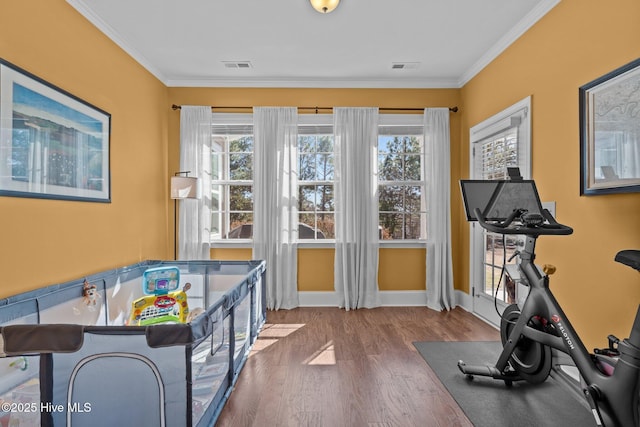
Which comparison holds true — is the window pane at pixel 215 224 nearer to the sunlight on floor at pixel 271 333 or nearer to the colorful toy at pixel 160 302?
the colorful toy at pixel 160 302

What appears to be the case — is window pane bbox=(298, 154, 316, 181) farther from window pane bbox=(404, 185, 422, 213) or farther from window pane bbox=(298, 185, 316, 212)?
window pane bbox=(404, 185, 422, 213)

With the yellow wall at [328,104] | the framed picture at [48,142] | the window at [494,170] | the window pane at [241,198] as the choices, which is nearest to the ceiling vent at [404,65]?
the yellow wall at [328,104]

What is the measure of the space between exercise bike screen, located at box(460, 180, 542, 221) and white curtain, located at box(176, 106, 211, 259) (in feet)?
9.94

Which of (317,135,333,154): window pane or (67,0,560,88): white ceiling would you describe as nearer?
(67,0,560,88): white ceiling

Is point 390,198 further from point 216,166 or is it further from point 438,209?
point 216,166

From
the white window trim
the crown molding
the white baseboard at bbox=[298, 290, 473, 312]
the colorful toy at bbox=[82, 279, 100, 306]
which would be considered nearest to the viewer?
the colorful toy at bbox=[82, 279, 100, 306]

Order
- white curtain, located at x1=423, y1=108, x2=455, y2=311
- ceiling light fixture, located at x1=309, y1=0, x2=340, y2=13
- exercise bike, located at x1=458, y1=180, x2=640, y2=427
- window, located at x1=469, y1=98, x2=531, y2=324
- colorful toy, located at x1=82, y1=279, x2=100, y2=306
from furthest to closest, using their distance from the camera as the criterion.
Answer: white curtain, located at x1=423, y1=108, x2=455, y2=311
window, located at x1=469, y1=98, x2=531, y2=324
colorful toy, located at x1=82, y1=279, x2=100, y2=306
ceiling light fixture, located at x1=309, y1=0, x2=340, y2=13
exercise bike, located at x1=458, y1=180, x2=640, y2=427

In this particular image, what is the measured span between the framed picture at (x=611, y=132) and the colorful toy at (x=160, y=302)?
9.85 feet

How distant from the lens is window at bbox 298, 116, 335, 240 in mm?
4336

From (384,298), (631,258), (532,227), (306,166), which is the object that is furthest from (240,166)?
(631,258)

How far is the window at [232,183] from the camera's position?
14.2 ft

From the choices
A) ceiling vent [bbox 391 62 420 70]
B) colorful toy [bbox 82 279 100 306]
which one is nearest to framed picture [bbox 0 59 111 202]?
colorful toy [bbox 82 279 100 306]

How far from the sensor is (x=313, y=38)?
320 centimetres

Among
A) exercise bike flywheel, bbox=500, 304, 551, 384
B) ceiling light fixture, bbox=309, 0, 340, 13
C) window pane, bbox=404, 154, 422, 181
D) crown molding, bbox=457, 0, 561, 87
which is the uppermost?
crown molding, bbox=457, 0, 561, 87
